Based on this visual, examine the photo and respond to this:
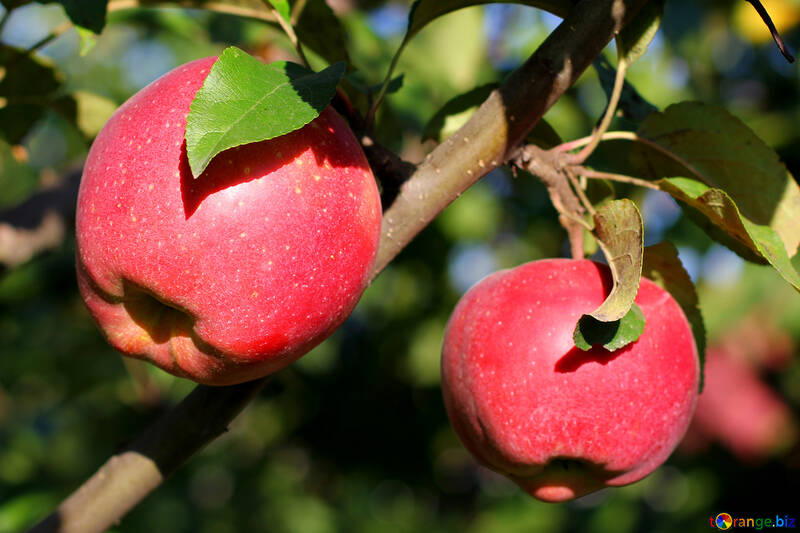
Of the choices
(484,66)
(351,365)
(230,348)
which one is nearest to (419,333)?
(351,365)

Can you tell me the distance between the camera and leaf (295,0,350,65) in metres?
0.98

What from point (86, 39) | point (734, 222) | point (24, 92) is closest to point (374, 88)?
point (86, 39)

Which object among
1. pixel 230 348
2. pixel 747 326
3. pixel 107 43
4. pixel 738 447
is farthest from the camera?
pixel 107 43

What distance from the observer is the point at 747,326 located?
317cm

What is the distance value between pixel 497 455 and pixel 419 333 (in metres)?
1.43

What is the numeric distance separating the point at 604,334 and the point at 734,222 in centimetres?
18

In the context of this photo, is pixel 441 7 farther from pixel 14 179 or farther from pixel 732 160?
pixel 14 179

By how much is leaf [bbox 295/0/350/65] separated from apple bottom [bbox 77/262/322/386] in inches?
16.9

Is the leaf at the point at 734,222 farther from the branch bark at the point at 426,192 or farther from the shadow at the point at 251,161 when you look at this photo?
the shadow at the point at 251,161

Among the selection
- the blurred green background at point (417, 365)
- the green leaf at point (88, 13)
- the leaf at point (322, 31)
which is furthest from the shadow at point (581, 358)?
the blurred green background at point (417, 365)

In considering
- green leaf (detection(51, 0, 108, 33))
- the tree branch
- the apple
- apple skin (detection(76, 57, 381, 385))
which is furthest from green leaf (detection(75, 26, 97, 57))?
the apple

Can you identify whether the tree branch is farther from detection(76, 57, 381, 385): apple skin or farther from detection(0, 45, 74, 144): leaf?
detection(0, 45, 74, 144): leaf

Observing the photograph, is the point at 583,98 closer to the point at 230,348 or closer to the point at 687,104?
the point at 687,104

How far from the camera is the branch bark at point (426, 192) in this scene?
0.80 metres
